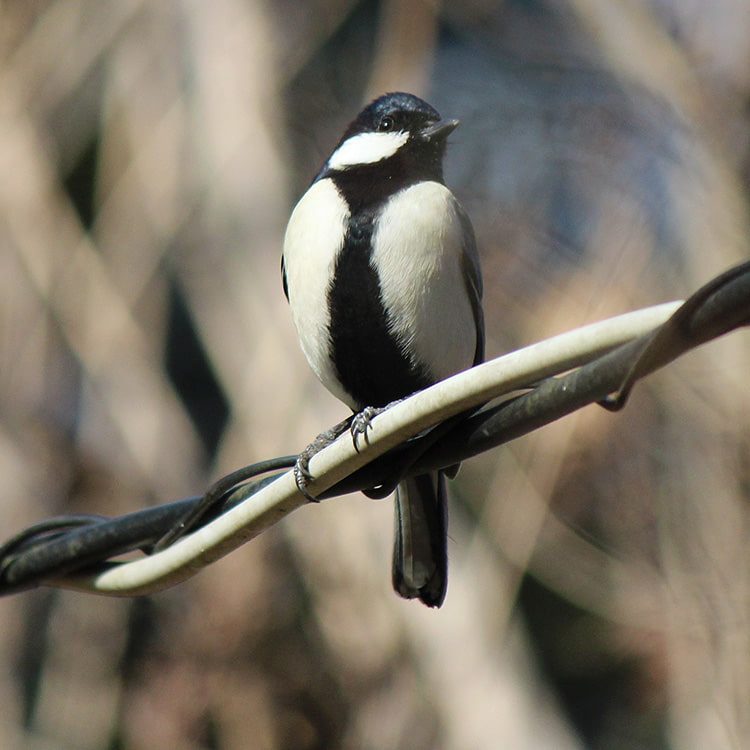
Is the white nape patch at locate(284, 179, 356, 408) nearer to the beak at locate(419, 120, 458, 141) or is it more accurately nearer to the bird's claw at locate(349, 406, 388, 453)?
the beak at locate(419, 120, 458, 141)

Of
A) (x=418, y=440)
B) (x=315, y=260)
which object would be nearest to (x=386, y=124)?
(x=315, y=260)

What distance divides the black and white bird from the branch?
0.66 meters

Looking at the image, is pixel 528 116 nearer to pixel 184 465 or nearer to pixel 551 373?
pixel 184 465

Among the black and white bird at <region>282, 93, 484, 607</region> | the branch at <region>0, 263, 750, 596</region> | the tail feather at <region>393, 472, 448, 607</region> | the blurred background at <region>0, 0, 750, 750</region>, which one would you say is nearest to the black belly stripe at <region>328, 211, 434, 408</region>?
the black and white bird at <region>282, 93, 484, 607</region>

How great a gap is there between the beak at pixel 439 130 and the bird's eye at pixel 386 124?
0.10 meters

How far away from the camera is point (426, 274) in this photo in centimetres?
222

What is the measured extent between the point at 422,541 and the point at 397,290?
1.93 feet

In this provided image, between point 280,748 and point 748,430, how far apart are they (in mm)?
2713

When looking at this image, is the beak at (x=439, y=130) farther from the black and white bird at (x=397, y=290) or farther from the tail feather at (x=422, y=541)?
the tail feather at (x=422, y=541)

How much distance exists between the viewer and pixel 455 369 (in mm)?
2371

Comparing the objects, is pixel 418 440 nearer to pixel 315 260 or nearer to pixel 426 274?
pixel 426 274

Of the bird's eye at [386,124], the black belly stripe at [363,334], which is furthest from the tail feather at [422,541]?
the bird's eye at [386,124]

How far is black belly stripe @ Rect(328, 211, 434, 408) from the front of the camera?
7.38 ft

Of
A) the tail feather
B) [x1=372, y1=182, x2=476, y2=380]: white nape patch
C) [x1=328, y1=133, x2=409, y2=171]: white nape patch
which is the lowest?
the tail feather
